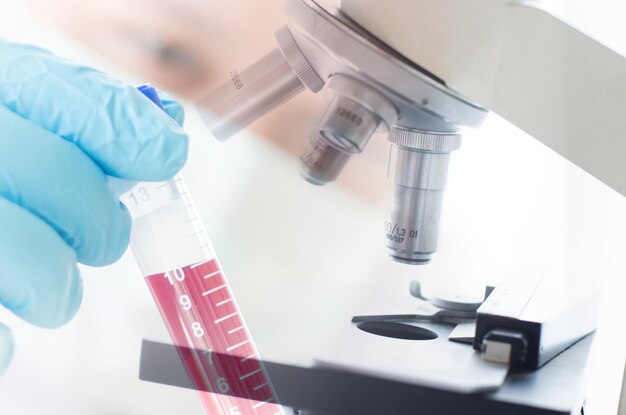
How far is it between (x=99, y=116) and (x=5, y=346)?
27 cm

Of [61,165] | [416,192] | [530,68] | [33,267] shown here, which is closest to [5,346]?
[33,267]

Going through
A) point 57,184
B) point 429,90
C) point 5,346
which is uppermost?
point 429,90

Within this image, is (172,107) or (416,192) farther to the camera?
(172,107)

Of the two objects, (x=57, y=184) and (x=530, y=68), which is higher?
(x=530, y=68)

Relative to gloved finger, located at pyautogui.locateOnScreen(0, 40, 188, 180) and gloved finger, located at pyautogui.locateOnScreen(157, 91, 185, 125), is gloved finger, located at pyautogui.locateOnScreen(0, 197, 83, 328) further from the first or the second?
gloved finger, located at pyautogui.locateOnScreen(157, 91, 185, 125)

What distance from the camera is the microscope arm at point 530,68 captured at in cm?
63

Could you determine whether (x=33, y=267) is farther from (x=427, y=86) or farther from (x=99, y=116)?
(x=427, y=86)

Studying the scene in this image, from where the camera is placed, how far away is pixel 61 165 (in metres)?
0.76

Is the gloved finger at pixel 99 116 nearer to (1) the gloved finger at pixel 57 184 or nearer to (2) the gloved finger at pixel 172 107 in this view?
(1) the gloved finger at pixel 57 184

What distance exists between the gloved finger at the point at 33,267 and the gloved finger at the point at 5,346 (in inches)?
0.9

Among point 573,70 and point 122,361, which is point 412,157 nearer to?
point 573,70

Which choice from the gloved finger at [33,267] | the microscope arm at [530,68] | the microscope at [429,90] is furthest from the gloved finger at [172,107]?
the microscope arm at [530,68]

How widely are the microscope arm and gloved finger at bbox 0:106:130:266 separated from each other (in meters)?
0.36


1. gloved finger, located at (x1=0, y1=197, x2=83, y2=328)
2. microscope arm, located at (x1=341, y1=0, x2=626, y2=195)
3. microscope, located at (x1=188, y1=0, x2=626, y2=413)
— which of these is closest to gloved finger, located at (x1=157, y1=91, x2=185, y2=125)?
microscope, located at (x1=188, y1=0, x2=626, y2=413)
